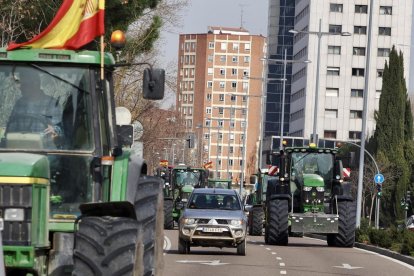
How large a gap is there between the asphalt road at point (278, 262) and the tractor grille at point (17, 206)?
1293cm

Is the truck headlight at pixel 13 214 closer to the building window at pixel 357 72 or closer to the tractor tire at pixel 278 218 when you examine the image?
the tractor tire at pixel 278 218

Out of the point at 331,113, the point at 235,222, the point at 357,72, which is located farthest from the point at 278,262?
the point at 357,72

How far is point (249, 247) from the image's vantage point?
38.1 meters

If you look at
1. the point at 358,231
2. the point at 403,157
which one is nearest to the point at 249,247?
the point at 358,231

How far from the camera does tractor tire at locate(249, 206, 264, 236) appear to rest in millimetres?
49219

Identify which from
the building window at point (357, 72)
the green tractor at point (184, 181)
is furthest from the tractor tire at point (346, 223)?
the building window at point (357, 72)

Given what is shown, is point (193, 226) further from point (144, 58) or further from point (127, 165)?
point (144, 58)

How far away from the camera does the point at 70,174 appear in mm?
13023

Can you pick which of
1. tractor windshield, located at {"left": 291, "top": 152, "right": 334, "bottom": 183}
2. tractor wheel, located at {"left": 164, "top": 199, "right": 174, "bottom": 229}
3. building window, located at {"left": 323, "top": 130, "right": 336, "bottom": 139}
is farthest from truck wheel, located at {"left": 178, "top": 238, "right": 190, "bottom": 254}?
building window, located at {"left": 323, "top": 130, "right": 336, "bottom": 139}

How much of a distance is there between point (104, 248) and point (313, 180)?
94.5 ft

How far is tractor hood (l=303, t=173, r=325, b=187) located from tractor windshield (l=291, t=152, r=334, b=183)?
0.41 feet

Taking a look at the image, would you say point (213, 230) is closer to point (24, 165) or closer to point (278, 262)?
point (278, 262)

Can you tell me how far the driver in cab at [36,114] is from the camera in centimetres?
1304

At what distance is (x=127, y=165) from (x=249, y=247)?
2434 cm
